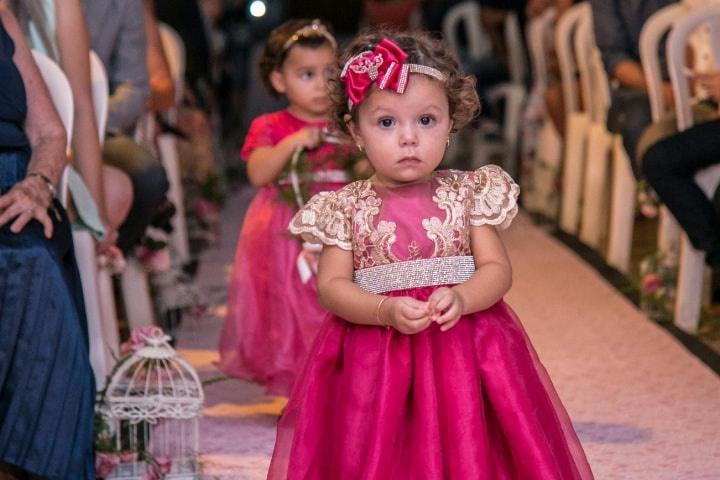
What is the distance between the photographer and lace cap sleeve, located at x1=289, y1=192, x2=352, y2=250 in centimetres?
268

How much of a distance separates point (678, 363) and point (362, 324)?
2049 millimetres

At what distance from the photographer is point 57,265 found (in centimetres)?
309

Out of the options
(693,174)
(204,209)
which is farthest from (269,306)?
(204,209)

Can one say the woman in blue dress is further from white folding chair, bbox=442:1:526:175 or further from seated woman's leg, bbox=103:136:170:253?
white folding chair, bbox=442:1:526:175

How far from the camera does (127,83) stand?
4.80m

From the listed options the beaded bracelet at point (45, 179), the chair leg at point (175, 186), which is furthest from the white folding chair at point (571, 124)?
the beaded bracelet at point (45, 179)

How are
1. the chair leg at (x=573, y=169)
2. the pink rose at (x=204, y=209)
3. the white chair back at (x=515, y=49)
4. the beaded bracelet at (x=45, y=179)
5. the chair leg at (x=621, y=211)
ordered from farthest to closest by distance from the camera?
the white chair back at (x=515, y=49) < the pink rose at (x=204, y=209) < the chair leg at (x=573, y=169) < the chair leg at (x=621, y=211) < the beaded bracelet at (x=45, y=179)

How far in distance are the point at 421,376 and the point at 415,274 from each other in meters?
0.19

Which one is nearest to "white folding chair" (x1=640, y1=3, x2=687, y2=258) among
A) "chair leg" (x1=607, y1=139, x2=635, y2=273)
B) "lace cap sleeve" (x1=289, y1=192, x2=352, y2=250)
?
"chair leg" (x1=607, y1=139, x2=635, y2=273)

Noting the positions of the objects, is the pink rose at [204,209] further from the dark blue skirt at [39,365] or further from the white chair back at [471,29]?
the dark blue skirt at [39,365]

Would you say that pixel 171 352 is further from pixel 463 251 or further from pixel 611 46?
pixel 611 46

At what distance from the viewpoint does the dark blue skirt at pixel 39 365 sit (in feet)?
9.89

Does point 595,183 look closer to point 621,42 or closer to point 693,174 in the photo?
point 621,42

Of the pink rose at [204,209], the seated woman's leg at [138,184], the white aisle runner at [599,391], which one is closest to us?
the white aisle runner at [599,391]
